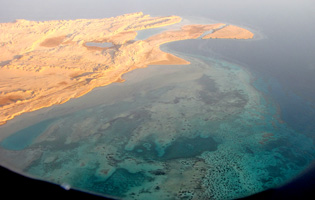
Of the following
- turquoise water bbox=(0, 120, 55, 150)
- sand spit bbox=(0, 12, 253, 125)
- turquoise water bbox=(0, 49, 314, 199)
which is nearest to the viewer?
turquoise water bbox=(0, 49, 314, 199)

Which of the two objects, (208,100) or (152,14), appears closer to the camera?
(208,100)

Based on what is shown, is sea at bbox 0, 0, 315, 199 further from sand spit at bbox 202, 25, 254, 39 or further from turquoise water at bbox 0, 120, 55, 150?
sand spit at bbox 202, 25, 254, 39

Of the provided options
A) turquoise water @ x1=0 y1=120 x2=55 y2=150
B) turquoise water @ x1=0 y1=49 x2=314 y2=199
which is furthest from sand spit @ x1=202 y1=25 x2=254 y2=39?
turquoise water @ x1=0 y1=120 x2=55 y2=150

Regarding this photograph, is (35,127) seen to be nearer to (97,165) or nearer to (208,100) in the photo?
(97,165)

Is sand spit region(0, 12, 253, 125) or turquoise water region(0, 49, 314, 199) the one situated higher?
sand spit region(0, 12, 253, 125)

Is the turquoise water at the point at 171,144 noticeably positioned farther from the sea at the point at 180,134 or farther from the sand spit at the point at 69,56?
the sand spit at the point at 69,56

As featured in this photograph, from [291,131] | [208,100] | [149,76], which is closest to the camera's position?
[291,131]

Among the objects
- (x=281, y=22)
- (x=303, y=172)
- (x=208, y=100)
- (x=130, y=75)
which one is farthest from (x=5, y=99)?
(x=281, y=22)

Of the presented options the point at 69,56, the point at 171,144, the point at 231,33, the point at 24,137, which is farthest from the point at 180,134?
the point at 231,33
